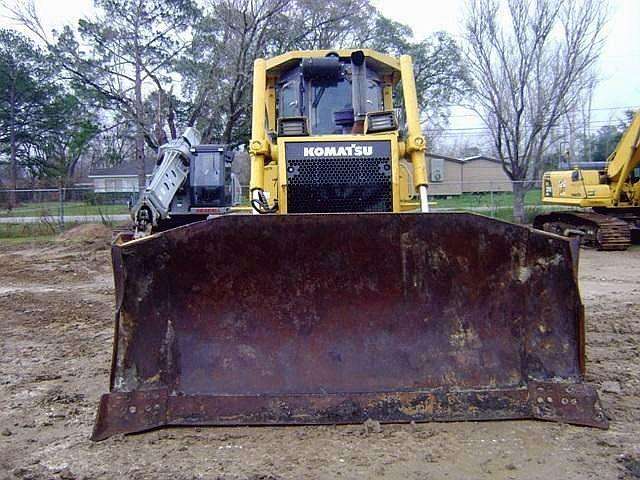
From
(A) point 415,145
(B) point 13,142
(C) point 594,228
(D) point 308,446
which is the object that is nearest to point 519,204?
(C) point 594,228

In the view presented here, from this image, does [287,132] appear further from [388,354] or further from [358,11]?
[358,11]

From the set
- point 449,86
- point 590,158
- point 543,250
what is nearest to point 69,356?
point 543,250

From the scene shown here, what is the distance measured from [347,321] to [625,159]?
1260cm

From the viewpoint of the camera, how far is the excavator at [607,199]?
14.8 m

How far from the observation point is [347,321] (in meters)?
4.18

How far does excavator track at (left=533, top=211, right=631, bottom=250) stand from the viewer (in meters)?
14.7

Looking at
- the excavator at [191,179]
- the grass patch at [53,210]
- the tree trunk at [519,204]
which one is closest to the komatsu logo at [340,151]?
the excavator at [191,179]

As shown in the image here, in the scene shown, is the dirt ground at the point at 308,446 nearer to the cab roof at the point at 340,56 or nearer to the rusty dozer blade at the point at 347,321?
the rusty dozer blade at the point at 347,321

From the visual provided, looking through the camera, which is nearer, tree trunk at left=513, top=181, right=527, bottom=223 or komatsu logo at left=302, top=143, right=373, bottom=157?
komatsu logo at left=302, top=143, right=373, bottom=157

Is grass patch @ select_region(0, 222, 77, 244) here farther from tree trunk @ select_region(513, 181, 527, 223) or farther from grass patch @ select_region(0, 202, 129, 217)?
tree trunk @ select_region(513, 181, 527, 223)

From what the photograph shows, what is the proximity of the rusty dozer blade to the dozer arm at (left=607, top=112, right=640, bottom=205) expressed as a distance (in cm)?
1151

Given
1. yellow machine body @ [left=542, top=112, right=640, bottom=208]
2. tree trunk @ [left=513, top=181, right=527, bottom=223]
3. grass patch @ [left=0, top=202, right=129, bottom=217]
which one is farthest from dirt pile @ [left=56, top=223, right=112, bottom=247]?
tree trunk @ [left=513, top=181, right=527, bottom=223]

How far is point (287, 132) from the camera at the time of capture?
18.9 feet

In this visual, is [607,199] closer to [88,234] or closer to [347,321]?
[347,321]
